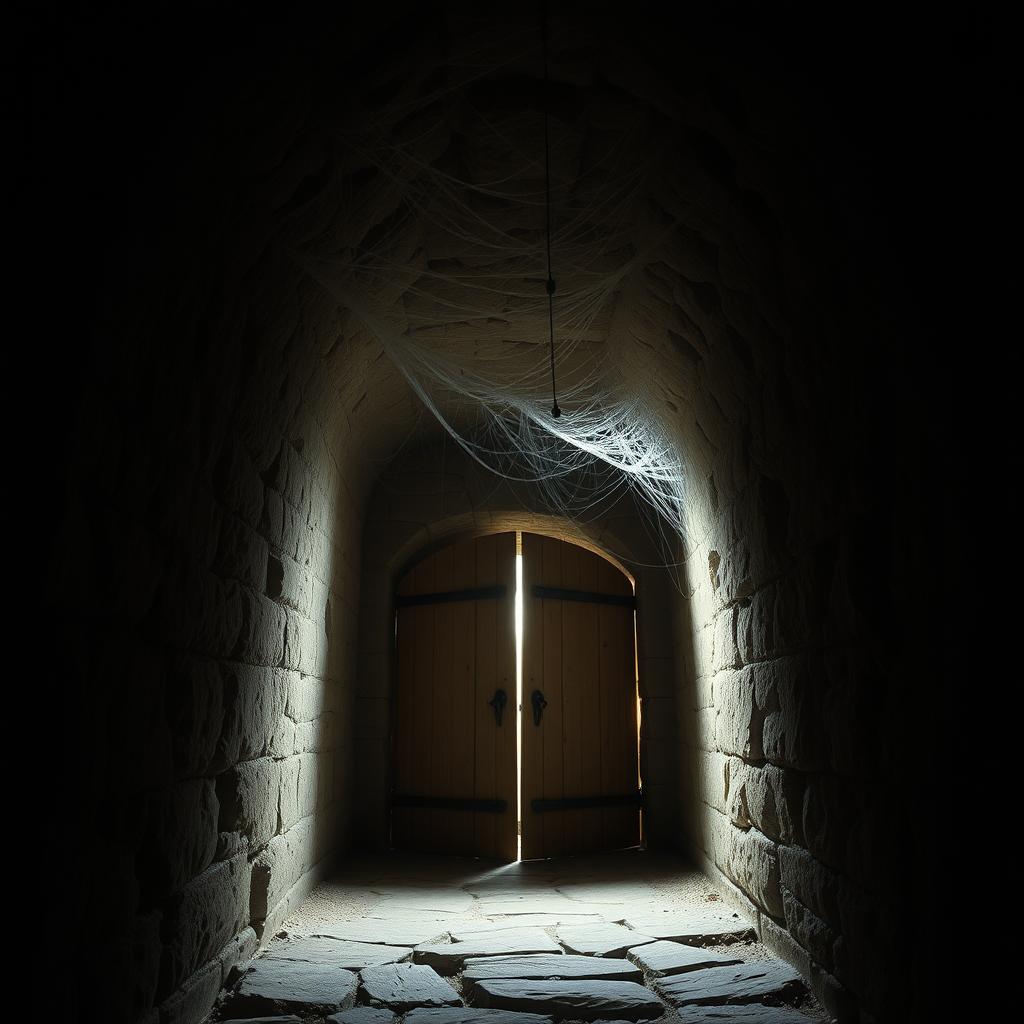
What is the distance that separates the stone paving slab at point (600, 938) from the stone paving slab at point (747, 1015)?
0.54 metres

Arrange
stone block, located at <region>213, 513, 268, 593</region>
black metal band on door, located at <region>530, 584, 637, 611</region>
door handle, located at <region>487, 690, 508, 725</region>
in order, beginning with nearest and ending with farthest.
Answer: stone block, located at <region>213, 513, 268, 593</region> → door handle, located at <region>487, 690, 508, 725</region> → black metal band on door, located at <region>530, 584, 637, 611</region>

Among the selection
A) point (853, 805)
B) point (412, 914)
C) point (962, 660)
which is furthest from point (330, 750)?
point (962, 660)

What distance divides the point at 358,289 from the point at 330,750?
2.19 metres

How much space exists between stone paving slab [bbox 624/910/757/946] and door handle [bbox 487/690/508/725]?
174 centimetres

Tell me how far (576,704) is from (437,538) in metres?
1.34

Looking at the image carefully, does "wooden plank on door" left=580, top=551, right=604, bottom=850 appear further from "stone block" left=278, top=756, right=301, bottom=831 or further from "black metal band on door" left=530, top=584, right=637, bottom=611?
"stone block" left=278, top=756, right=301, bottom=831

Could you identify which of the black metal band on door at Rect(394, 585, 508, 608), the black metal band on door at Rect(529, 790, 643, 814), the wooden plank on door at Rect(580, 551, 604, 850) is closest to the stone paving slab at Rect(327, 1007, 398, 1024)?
the black metal band on door at Rect(529, 790, 643, 814)

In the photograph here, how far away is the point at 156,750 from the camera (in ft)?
5.75

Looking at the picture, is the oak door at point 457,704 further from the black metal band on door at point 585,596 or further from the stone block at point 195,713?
the stone block at point 195,713

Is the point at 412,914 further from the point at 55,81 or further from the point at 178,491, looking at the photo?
the point at 55,81

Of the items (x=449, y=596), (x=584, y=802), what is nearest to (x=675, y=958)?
(x=584, y=802)

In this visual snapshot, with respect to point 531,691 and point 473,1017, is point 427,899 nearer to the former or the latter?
point 473,1017

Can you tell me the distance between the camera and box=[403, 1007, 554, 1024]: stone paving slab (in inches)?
78.0

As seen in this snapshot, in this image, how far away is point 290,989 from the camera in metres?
2.14
